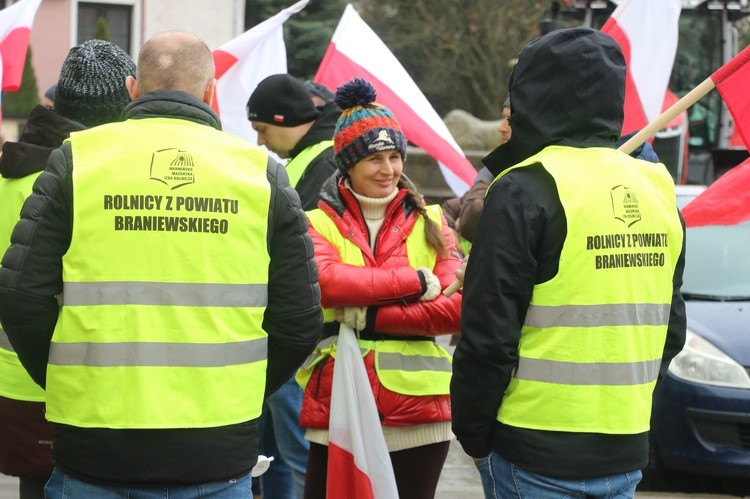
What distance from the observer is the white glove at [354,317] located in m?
4.58

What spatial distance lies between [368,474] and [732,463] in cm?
317

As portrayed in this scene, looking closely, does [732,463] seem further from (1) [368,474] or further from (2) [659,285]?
(2) [659,285]

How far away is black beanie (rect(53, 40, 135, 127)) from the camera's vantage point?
4.27m

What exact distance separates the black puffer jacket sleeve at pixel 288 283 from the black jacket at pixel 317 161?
207 cm

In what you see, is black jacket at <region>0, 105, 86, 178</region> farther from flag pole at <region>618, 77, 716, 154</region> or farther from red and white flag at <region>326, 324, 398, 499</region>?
flag pole at <region>618, 77, 716, 154</region>

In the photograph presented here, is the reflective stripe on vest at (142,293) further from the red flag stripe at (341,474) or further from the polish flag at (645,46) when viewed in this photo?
the polish flag at (645,46)

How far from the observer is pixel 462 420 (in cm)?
343

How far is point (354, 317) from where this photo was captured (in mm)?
4598

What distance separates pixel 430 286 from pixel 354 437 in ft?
1.99

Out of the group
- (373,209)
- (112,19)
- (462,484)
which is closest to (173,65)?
(373,209)

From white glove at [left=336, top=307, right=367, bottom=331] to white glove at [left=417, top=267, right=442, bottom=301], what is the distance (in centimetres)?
22

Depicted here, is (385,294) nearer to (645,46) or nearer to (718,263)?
(645,46)

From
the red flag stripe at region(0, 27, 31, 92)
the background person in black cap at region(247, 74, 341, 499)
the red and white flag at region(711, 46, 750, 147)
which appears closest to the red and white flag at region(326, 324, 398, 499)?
the background person in black cap at region(247, 74, 341, 499)

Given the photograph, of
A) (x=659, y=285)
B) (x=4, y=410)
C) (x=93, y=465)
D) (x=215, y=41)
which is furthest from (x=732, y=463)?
(x=215, y=41)
